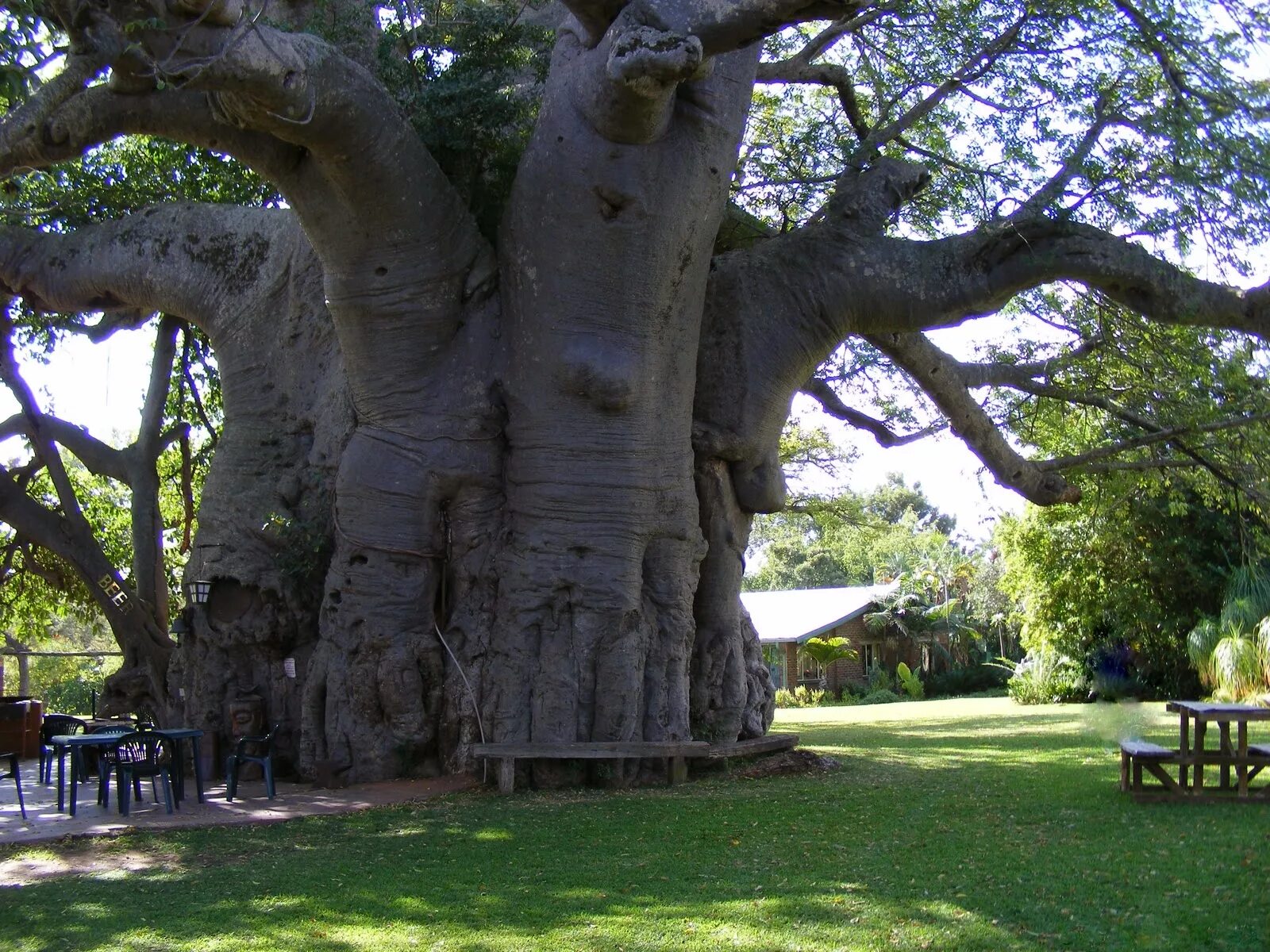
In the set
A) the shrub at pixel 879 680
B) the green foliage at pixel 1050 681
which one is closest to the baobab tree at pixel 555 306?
the green foliage at pixel 1050 681

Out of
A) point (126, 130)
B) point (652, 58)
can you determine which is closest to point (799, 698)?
point (652, 58)

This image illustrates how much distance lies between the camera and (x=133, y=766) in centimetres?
937

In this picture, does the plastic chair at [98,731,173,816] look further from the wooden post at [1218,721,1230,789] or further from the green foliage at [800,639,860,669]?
the green foliage at [800,639,860,669]

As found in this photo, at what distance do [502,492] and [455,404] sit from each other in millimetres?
874

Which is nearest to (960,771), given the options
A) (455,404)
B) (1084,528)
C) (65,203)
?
(455,404)

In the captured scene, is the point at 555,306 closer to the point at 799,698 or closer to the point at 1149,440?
the point at 1149,440

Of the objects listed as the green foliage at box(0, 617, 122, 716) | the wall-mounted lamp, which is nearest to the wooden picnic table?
the wall-mounted lamp

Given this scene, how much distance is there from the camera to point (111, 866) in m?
7.28

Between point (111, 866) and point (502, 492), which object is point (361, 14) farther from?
point (111, 866)

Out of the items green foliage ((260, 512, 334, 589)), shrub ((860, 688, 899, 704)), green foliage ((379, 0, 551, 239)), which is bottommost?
shrub ((860, 688, 899, 704))

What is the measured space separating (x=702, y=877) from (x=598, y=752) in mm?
3304

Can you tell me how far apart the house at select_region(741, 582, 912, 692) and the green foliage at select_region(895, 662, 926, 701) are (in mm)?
1502

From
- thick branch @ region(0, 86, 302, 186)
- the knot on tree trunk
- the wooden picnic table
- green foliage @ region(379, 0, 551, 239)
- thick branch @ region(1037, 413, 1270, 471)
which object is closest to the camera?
thick branch @ region(0, 86, 302, 186)

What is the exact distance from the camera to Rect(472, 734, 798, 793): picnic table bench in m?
9.66
